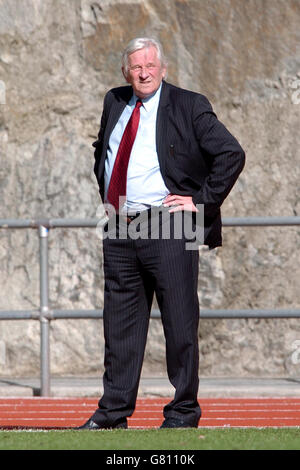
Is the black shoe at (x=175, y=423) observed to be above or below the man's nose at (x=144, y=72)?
below

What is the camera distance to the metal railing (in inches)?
244

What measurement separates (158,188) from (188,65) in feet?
12.3

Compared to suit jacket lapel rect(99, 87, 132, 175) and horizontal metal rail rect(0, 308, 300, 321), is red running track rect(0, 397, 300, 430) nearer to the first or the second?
horizontal metal rail rect(0, 308, 300, 321)

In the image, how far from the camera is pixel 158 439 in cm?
379

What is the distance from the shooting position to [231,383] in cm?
664

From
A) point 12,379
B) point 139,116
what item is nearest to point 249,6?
point 12,379

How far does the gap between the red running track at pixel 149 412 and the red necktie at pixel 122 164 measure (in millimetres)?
1193

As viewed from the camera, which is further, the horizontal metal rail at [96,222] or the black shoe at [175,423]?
the horizontal metal rail at [96,222]

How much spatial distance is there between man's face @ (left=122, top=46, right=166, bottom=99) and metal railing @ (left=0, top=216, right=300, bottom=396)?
6.22 feet

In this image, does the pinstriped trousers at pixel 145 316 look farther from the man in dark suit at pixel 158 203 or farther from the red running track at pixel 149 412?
the red running track at pixel 149 412

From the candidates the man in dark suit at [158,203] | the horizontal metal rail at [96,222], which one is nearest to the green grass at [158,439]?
the man in dark suit at [158,203]

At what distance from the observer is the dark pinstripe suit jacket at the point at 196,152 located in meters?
4.35

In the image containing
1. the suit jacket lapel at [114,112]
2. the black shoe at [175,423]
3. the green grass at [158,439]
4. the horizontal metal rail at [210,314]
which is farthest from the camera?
the horizontal metal rail at [210,314]

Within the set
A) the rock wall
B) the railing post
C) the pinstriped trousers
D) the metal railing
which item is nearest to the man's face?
the pinstriped trousers
